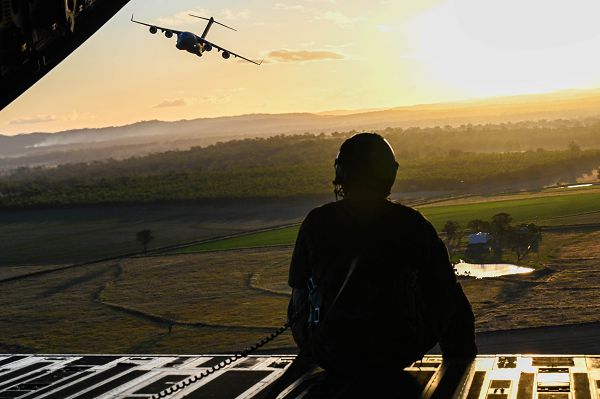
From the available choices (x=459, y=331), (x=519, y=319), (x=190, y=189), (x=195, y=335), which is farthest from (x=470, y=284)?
(x=190, y=189)

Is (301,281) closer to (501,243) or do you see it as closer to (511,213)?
(501,243)

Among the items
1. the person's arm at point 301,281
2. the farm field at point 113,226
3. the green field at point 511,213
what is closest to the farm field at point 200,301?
the green field at point 511,213

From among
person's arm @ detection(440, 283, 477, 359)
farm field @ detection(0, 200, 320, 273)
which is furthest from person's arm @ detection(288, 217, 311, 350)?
farm field @ detection(0, 200, 320, 273)

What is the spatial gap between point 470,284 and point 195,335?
57.4 ft

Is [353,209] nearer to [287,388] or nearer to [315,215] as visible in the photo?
[315,215]

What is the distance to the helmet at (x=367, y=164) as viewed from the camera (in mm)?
6695

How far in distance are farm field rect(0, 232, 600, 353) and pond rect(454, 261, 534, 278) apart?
1584 mm

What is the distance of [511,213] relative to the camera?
290 feet

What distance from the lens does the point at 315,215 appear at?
6.82m

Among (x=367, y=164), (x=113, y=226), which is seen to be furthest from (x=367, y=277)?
(x=113, y=226)

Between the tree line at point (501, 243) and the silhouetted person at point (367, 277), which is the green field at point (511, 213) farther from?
the silhouetted person at point (367, 277)

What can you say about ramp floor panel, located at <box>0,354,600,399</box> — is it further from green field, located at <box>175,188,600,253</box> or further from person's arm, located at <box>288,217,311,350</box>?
green field, located at <box>175,188,600,253</box>

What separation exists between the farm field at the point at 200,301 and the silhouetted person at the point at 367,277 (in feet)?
112

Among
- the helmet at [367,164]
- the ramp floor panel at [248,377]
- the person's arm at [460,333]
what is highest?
the helmet at [367,164]
